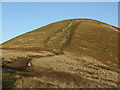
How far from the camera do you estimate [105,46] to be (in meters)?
61.9

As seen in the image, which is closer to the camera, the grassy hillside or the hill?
the hill

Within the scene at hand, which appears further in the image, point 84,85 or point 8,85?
point 84,85

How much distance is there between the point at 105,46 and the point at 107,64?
16158 millimetres

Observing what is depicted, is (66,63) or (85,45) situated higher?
(85,45)

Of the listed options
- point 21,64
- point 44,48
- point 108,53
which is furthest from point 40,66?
point 108,53

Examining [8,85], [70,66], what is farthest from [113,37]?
[8,85]

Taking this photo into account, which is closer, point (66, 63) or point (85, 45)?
point (66, 63)

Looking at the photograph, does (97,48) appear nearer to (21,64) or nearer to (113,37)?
(113,37)

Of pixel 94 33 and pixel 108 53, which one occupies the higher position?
pixel 94 33

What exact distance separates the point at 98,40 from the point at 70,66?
33205 mm

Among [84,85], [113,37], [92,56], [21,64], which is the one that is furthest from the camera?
[113,37]

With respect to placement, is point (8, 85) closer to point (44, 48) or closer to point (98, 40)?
point (44, 48)

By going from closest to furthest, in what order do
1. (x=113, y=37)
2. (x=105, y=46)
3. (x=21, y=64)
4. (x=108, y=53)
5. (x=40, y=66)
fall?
(x=40, y=66)
(x=21, y=64)
(x=108, y=53)
(x=105, y=46)
(x=113, y=37)

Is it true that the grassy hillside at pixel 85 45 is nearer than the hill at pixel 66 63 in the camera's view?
No
